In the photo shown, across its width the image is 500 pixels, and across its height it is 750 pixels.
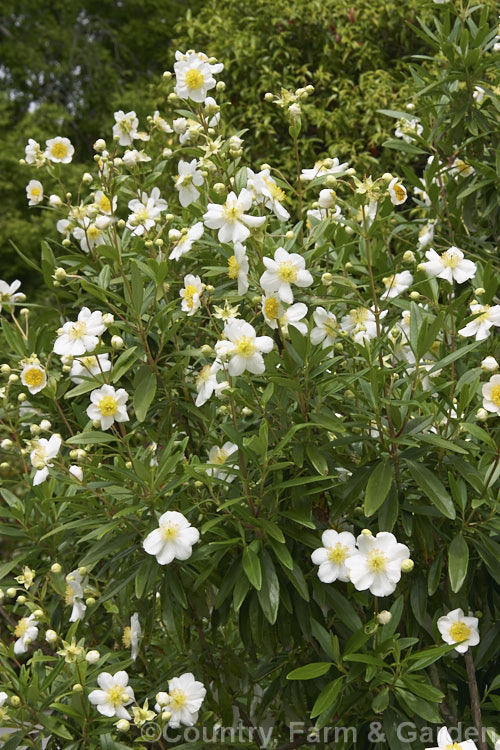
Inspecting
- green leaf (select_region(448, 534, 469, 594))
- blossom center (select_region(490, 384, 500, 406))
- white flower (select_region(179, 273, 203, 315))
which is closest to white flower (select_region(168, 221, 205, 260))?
white flower (select_region(179, 273, 203, 315))

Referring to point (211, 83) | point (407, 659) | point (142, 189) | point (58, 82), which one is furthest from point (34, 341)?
point (58, 82)

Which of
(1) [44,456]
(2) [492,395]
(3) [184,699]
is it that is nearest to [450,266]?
(2) [492,395]

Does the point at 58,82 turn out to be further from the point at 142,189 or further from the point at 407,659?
the point at 407,659

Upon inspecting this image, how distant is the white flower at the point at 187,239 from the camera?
186 cm

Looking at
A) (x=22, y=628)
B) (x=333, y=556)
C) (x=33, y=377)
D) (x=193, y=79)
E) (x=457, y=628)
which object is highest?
(x=193, y=79)

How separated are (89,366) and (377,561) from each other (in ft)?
A: 2.33

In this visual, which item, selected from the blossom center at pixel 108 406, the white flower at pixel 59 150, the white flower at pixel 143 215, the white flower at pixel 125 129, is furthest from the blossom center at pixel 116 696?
the white flower at pixel 59 150

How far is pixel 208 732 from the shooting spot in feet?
6.36

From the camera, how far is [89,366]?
184cm

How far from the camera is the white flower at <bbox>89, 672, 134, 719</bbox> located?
170 cm

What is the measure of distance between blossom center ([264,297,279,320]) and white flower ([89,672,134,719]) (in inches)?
29.6

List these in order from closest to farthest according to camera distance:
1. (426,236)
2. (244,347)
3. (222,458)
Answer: (244,347) < (222,458) < (426,236)

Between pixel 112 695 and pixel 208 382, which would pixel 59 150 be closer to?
pixel 208 382

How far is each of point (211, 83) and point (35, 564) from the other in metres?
1.20
